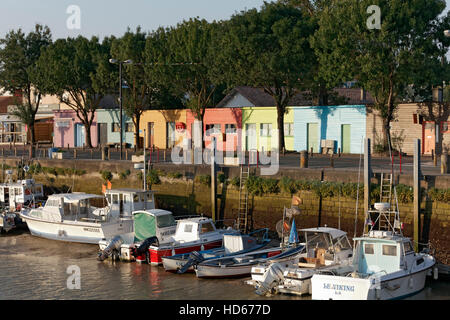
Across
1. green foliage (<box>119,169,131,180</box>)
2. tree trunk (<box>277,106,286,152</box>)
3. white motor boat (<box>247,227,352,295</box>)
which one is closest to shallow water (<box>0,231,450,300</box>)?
white motor boat (<box>247,227,352,295</box>)

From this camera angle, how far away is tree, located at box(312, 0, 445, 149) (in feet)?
131

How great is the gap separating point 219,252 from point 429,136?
22.7 m

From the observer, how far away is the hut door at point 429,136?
43.8 meters

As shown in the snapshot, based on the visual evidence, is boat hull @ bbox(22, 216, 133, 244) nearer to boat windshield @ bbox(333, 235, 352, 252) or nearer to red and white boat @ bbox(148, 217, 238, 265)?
red and white boat @ bbox(148, 217, 238, 265)

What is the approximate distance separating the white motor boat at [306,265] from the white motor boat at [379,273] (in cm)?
79

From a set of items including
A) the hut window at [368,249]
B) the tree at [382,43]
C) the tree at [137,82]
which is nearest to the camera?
the hut window at [368,249]

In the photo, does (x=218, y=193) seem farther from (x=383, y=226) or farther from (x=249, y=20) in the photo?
(x=249, y=20)

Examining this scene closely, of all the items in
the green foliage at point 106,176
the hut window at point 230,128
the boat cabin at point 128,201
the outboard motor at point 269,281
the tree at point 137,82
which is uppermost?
the tree at point 137,82

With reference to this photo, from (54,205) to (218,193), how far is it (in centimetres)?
817

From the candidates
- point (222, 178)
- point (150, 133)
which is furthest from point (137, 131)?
point (222, 178)

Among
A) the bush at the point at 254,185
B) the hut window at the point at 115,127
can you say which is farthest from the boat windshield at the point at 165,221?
the hut window at the point at 115,127

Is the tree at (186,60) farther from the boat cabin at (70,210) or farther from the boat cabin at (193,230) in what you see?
the boat cabin at (193,230)

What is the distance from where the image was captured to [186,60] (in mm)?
51625
